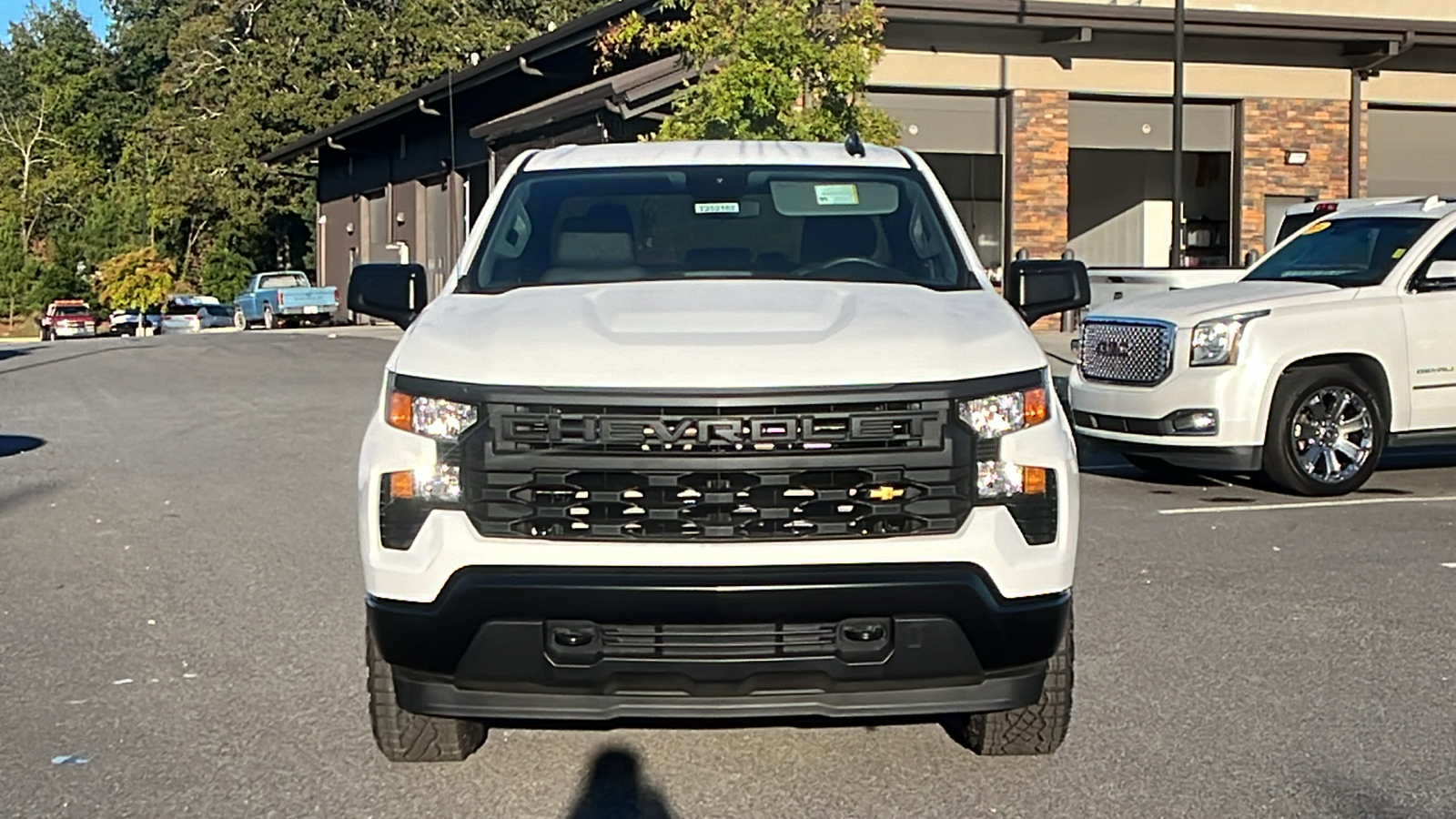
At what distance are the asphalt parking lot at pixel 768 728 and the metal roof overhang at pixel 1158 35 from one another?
1619cm

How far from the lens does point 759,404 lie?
13.5 ft

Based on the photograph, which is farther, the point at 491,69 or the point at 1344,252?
the point at 491,69

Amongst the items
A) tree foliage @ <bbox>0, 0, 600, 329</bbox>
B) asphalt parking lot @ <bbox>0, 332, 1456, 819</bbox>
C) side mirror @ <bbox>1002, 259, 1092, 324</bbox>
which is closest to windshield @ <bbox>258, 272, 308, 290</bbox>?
tree foliage @ <bbox>0, 0, 600, 329</bbox>

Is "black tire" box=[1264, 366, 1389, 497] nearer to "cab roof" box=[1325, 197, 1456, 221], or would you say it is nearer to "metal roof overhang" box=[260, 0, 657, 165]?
"cab roof" box=[1325, 197, 1456, 221]

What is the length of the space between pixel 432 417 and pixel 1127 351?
7273mm

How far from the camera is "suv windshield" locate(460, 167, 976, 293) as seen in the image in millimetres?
5484

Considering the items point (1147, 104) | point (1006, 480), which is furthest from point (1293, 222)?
point (1147, 104)

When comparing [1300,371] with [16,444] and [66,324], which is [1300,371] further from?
[66,324]

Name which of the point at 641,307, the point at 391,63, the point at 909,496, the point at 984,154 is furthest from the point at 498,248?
the point at 391,63

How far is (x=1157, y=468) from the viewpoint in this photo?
39.3ft

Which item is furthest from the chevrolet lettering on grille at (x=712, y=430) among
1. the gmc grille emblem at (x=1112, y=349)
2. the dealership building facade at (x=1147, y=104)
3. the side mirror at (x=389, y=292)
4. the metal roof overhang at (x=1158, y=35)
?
the metal roof overhang at (x=1158, y=35)

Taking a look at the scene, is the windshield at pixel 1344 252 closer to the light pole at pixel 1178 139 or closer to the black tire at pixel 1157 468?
the black tire at pixel 1157 468

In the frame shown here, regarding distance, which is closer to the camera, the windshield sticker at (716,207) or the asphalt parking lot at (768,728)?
the asphalt parking lot at (768,728)

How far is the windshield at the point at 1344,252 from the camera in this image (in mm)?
10781
